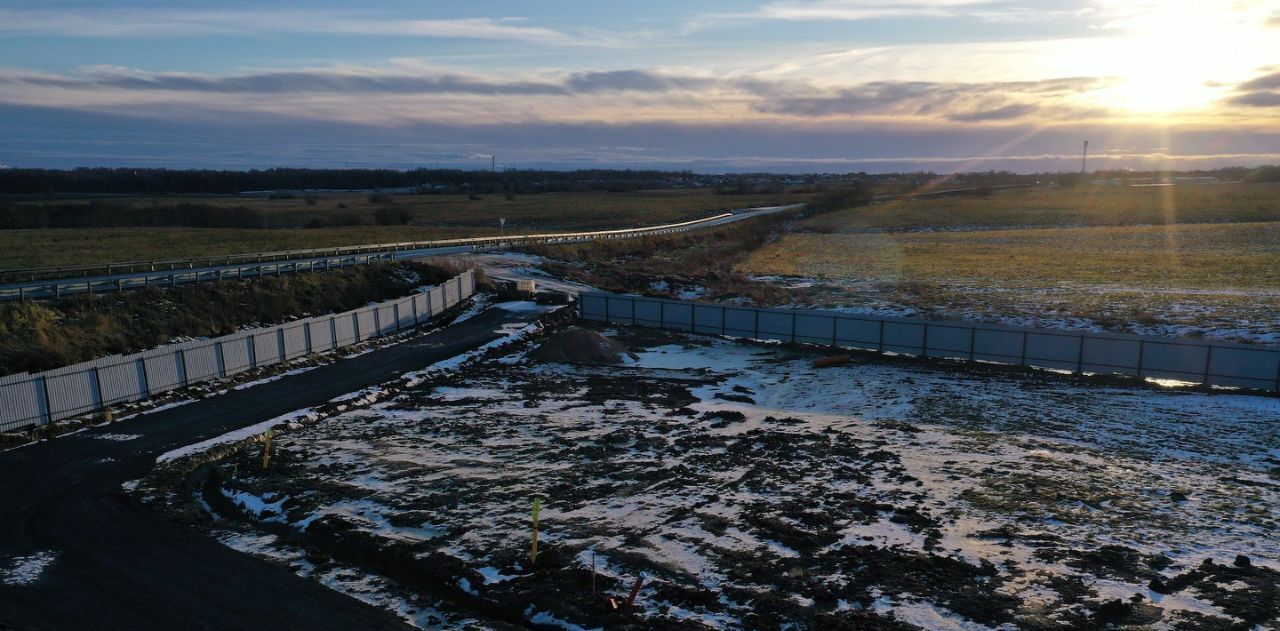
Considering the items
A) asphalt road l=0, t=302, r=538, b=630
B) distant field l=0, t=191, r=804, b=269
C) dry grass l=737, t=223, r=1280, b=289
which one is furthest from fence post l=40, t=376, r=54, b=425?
dry grass l=737, t=223, r=1280, b=289

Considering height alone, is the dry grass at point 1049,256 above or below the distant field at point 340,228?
below

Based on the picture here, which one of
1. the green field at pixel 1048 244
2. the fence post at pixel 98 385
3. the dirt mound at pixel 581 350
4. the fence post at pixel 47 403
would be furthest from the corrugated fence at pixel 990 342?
the fence post at pixel 47 403

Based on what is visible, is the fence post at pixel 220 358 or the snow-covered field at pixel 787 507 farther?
the fence post at pixel 220 358

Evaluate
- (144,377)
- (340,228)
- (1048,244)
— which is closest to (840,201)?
(1048,244)

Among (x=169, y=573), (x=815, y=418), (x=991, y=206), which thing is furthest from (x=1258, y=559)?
(x=991, y=206)

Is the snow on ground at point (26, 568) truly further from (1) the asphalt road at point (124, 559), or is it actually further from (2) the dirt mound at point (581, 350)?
(2) the dirt mound at point (581, 350)
